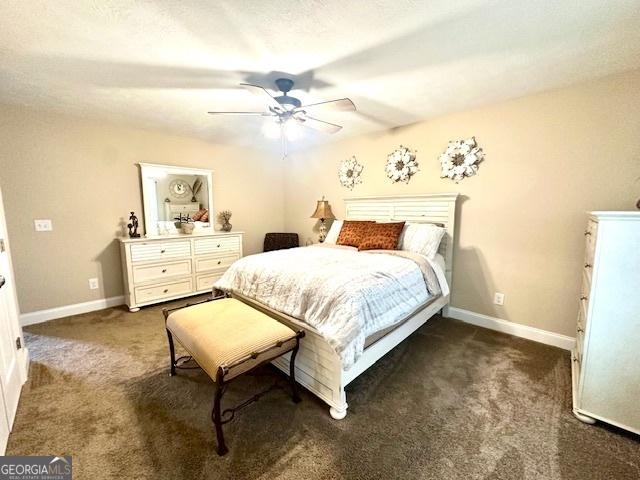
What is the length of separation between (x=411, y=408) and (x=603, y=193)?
227 cm

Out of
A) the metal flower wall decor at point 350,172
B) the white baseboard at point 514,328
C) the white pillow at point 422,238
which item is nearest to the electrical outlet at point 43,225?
the metal flower wall decor at point 350,172

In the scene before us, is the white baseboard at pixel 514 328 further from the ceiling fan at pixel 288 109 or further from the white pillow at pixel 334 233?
the ceiling fan at pixel 288 109

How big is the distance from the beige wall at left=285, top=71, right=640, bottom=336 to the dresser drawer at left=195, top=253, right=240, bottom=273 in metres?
2.71

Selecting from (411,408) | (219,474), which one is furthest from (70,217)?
(411,408)

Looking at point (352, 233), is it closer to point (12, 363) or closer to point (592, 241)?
point (592, 241)

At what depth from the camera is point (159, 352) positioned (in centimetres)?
231

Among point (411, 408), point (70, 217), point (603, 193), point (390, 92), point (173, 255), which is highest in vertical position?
point (390, 92)

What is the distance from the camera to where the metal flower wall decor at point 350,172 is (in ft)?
12.3

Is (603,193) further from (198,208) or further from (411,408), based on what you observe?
(198,208)

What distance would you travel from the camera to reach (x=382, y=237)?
112 inches

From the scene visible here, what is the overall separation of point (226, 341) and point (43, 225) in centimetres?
295

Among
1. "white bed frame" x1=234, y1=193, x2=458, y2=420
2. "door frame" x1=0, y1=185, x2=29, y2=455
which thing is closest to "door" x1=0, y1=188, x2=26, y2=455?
"door frame" x1=0, y1=185, x2=29, y2=455

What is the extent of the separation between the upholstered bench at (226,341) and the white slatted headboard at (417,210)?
2.04 meters
